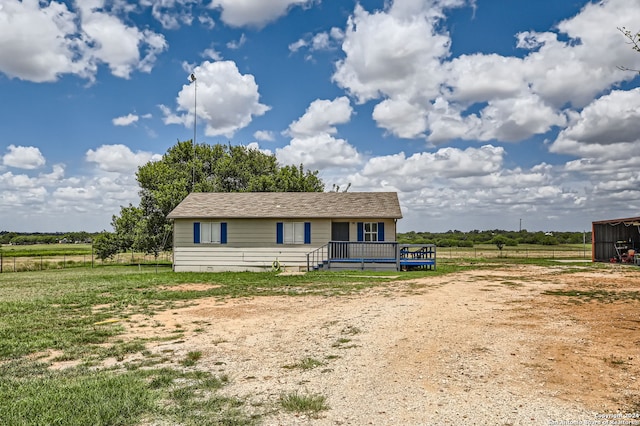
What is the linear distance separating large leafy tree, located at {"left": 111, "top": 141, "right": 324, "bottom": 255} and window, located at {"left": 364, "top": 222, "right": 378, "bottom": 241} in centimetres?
1397

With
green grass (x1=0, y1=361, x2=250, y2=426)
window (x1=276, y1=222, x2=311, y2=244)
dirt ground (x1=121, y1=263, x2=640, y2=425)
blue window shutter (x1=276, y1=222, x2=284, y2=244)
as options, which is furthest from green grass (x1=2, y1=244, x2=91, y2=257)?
green grass (x1=0, y1=361, x2=250, y2=426)

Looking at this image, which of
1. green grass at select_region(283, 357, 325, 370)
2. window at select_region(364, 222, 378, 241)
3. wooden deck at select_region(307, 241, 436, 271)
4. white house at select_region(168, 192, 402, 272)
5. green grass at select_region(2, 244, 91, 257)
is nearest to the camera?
green grass at select_region(283, 357, 325, 370)

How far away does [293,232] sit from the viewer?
22.3m

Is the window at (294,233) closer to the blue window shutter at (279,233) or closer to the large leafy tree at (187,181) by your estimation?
the blue window shutter at (279,233)

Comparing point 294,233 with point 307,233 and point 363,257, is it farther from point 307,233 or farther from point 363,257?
point 363,257

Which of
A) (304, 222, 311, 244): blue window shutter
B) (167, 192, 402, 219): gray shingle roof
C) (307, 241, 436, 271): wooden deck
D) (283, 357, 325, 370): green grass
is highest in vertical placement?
(167, 192, 402, 219): gray shingle roof

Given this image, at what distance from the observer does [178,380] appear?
564cm

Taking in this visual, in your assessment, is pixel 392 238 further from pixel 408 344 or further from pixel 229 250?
pixel 408 344

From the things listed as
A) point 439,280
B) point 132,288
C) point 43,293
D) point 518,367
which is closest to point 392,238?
point 439,280

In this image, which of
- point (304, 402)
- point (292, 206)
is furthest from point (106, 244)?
point (304, 402)

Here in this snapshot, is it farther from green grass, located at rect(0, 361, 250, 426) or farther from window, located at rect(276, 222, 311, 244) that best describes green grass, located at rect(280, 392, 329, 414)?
window, located at rect(276, 222, 311, 244)

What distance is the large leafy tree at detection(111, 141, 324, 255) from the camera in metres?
31.3

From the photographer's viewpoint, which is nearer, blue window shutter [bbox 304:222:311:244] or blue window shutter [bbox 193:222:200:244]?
blue window shutter [bbox 304:222:311:244]

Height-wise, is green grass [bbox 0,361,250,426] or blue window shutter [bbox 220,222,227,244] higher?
blue window shutter [bbox 220,222,227,244]
